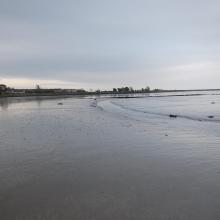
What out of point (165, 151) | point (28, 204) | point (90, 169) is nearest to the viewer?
point (28, 204)

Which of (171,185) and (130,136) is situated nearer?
(171,185)

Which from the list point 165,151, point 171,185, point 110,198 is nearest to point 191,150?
point 165,151

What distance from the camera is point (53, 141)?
46.0 feet

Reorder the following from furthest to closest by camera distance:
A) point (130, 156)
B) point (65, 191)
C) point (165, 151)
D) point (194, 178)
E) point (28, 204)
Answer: point (165, 151) < point (130, 156) < point (194, 178) < point (65, 191) < point (28, 204)

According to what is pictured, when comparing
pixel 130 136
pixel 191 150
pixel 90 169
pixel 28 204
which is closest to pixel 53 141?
pixel 130 136

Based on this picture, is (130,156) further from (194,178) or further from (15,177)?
(15,177)

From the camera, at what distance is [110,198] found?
652 cm

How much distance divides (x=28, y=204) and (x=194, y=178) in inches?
176

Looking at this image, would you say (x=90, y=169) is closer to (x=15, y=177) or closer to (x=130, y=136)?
(x=15, y=177)

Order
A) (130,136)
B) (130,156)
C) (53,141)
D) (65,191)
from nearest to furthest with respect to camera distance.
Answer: (65,191) → (130,156) → (53,141) → (130,136)

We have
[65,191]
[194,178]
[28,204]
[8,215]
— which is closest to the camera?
[8,215]

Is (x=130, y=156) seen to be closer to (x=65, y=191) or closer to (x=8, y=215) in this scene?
(x=65, y=191)

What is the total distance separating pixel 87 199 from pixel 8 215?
1.73 meters

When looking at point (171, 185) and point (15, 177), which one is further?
point (15, 177)
